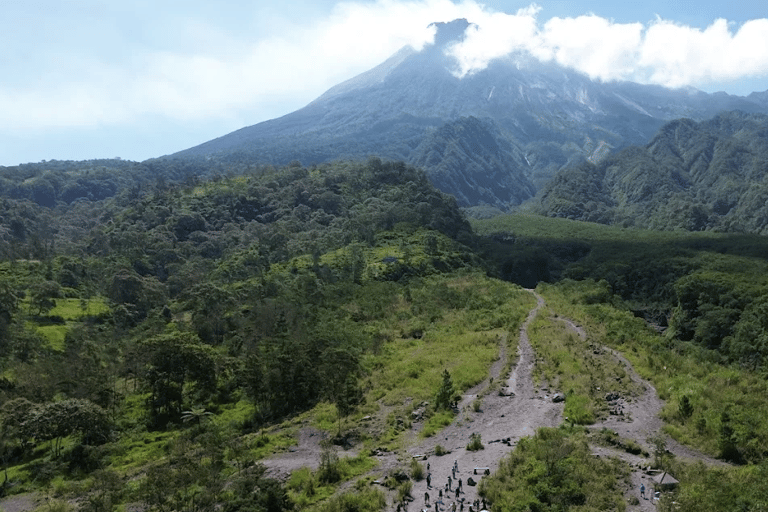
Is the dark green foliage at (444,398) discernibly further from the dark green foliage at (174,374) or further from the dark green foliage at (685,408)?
the dark green foliage at (174,374)

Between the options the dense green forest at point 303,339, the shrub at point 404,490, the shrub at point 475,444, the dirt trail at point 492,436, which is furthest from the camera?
the shrub at point 475,444

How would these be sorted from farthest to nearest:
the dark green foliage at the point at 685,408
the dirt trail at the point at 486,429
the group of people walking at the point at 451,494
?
1. the dark green foliage at the point at 685,408
2. the dirt trail at the point at 486,429
3. the group of people walking at the point at 451,494

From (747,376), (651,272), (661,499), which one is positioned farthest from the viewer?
(651,272)

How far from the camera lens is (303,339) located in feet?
133

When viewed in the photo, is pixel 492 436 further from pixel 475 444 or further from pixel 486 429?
pixel 475 444

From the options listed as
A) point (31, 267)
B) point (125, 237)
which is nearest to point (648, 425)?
point (31, 267)

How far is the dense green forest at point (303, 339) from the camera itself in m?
20.8

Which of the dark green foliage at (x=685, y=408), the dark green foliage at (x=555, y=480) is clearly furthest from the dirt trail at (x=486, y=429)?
the dark green foliage at (x=685, y=408)

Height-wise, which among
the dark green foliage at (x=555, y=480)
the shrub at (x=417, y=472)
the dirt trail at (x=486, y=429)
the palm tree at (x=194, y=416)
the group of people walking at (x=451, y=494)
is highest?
the dark green foliage at (x=555, y=480)

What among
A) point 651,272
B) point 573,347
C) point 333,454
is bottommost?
point 651,272

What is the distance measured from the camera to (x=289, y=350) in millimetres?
34094

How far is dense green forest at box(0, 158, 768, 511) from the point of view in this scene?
817 inches

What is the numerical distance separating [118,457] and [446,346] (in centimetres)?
2184

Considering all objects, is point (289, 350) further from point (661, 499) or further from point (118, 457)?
point (661, 499)
